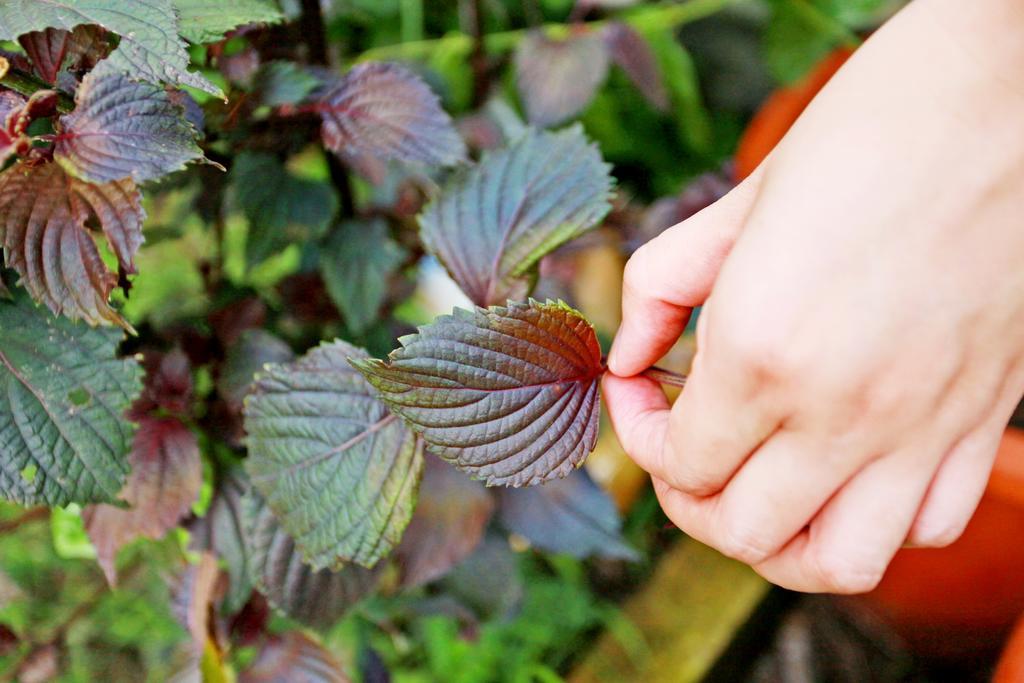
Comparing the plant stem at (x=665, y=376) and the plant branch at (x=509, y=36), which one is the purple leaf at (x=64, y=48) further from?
the plant branch at (x=509, y=36)

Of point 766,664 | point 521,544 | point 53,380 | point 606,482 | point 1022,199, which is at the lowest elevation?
point 766,664

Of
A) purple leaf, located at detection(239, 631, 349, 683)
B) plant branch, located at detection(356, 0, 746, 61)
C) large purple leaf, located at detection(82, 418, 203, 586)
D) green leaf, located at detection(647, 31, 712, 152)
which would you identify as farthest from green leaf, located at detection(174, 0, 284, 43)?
green leaf, located at detection(647, 31, 712, 152)

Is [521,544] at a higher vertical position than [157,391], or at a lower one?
lower

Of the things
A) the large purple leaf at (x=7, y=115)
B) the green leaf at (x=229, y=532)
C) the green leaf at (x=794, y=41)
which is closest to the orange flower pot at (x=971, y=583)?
the green leaf at (x=794, y=41)

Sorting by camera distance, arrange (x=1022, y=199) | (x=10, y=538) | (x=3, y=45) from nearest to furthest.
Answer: (x=1022, y=199) → (x=3, y=45) → (x=10, y=538)

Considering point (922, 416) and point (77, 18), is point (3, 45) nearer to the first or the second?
point (77, 18)

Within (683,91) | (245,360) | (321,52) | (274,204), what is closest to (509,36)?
Result: (683,91)

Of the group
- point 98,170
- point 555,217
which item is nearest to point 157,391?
point 98,170
